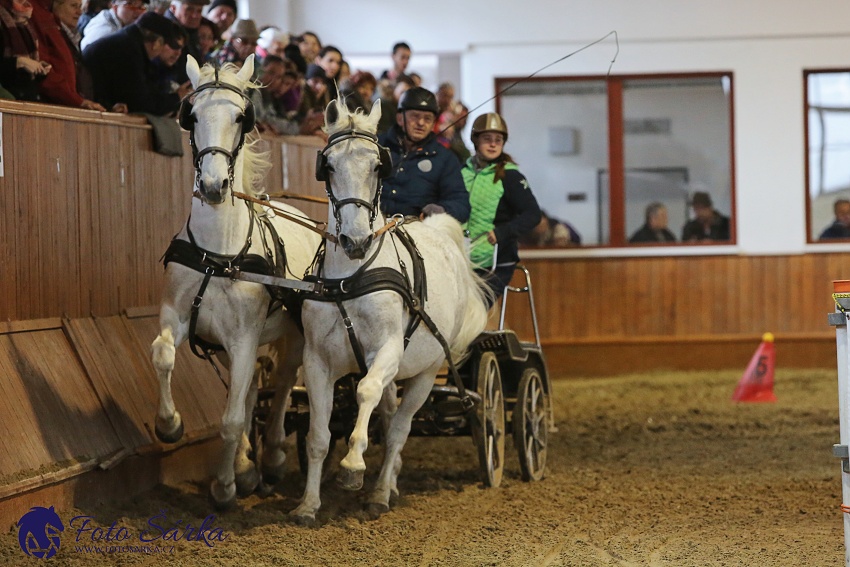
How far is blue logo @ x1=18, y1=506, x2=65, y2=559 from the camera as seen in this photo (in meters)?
5.20

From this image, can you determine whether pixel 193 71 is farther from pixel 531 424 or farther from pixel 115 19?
pixel 531 424

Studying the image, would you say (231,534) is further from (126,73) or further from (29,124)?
(126,73)

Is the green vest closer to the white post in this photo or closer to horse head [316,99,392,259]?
horse head [316,99,392,259]

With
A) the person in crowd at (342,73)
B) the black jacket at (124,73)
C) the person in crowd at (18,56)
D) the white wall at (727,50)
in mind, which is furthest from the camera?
the white wall at (727,50)

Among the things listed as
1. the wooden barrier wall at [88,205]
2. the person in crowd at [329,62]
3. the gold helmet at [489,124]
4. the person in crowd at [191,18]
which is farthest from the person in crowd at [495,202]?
the person in crowd at [329,62]

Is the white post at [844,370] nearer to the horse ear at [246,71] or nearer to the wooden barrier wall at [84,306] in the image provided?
the horse ear at [246,71]

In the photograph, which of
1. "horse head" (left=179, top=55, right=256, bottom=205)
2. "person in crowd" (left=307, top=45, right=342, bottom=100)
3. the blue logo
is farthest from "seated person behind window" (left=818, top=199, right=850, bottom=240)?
the blue logo

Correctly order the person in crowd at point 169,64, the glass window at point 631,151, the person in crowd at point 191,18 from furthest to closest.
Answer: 1. the glass window at point 631,151
2. the person in crowd at point 191,18
3. the person in crowd at point 169,64

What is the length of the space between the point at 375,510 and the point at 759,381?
663cm

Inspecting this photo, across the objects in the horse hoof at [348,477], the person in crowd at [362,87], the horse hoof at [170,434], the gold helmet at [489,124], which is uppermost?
the person in crowd at [362,87]

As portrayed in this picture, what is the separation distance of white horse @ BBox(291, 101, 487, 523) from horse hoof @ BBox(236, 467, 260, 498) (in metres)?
0.58

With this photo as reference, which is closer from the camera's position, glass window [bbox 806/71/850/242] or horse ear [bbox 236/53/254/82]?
horse ear [bbox 236/53/254/82]

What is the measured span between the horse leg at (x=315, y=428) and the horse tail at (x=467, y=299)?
1.16m

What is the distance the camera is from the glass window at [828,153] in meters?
14.7
